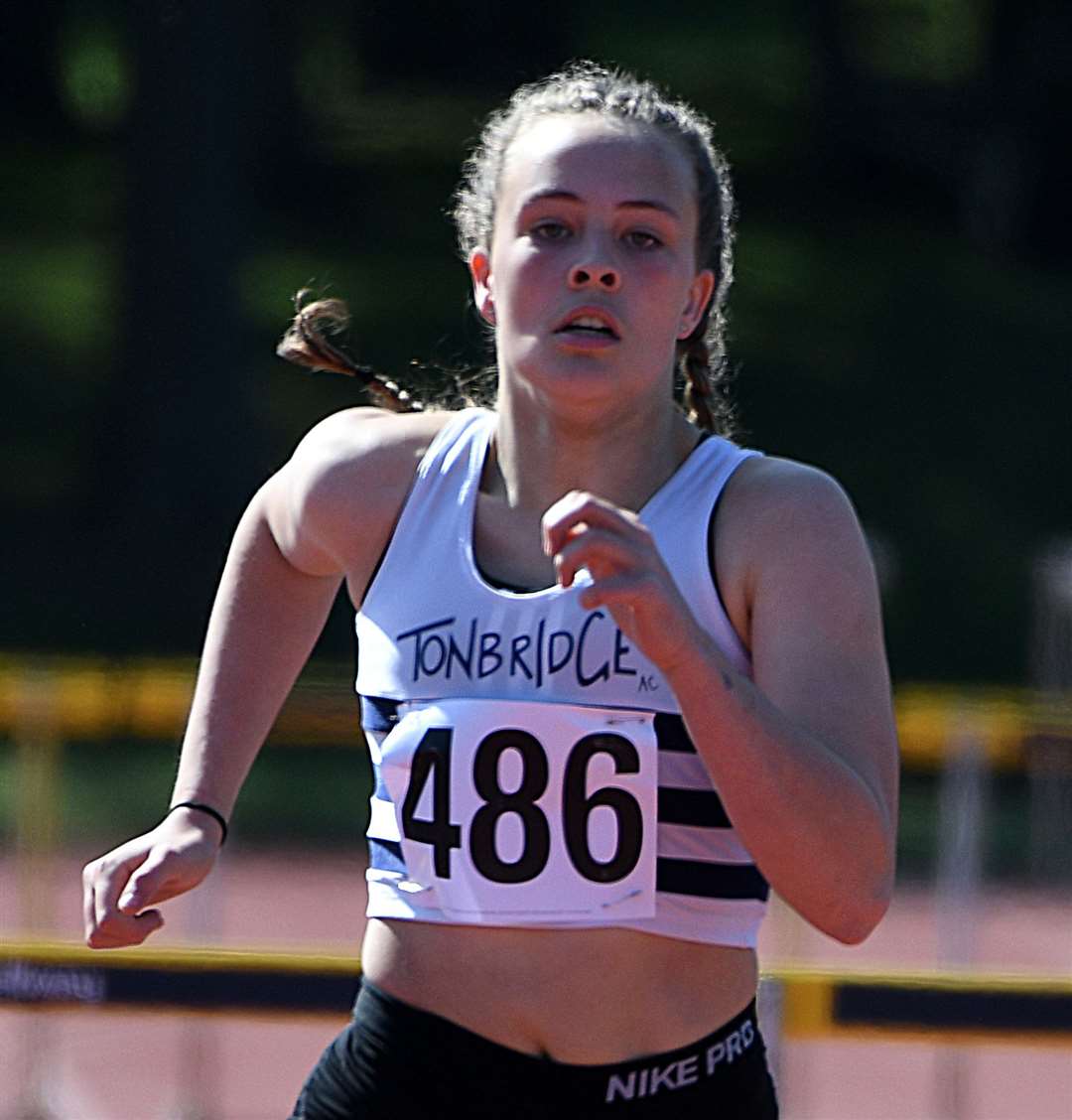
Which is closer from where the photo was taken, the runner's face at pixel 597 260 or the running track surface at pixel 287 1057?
the runner's face at pixel 597 260

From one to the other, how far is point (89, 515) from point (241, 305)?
2.06 meters

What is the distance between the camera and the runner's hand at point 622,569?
2.03m

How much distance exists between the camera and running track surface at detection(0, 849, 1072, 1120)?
6.30 m

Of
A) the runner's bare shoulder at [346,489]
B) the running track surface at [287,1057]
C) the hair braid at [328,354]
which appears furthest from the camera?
the running track surface at [287,1057]

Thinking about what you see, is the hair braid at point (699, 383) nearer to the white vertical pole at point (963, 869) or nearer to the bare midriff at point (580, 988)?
the bare midriff at point (580, 988)

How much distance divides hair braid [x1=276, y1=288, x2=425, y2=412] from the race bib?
24.0 inches

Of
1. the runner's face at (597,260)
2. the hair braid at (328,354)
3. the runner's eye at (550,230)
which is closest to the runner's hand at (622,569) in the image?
the runner's face at (597,260)

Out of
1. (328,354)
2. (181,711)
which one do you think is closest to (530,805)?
(328,354)

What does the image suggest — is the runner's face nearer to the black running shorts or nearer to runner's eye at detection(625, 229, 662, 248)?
runner's eye at detection(625, 229, 662, 248)

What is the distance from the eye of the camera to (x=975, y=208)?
71.5 feet

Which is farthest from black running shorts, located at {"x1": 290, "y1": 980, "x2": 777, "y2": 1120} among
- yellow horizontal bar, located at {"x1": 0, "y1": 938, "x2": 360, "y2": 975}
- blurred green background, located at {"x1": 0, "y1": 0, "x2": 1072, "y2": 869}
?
blurred green background, located at {"x1": 0, "y1": 0, "x2": 1072, "y2": 869}

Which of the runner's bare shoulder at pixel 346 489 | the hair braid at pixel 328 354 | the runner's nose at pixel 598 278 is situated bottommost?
the runner's bare shoulder at pixel 346 489

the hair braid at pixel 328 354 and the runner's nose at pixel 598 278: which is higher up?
the hair braid at pixel 328 354

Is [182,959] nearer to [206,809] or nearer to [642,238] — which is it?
[206,809]
